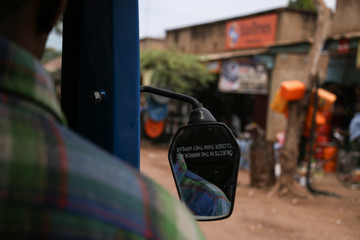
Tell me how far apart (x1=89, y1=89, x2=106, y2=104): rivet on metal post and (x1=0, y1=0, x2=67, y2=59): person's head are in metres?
0.61

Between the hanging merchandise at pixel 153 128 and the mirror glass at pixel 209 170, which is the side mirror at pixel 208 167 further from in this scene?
the hanging merchandise at pixel 153 128

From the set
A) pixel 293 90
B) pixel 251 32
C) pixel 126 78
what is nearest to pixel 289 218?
pixel 293 90

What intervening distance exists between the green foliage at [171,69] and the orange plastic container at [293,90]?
6084 millimetres

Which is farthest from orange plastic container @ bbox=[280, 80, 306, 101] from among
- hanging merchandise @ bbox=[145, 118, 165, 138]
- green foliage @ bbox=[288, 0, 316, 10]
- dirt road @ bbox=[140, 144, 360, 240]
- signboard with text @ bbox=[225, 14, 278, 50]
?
green foliage @ bbox=[288, 0, 316, 10]

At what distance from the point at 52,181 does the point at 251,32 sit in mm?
13941

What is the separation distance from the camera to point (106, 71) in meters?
1.33

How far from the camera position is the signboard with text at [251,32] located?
13055 millimetres

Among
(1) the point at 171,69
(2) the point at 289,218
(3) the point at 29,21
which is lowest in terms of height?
(2) the point at 289,218

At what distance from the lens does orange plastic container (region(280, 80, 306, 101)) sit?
675 cm

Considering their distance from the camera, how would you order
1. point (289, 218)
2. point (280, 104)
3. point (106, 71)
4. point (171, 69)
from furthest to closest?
1. point (171, 69)
2. point (280, 104)
3. point (289, 218)
4. point (106, 71)

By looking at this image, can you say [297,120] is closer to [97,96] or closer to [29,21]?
[97,96]

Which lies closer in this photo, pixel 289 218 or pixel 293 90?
pixel 289 218

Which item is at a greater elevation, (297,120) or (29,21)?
(29,21)

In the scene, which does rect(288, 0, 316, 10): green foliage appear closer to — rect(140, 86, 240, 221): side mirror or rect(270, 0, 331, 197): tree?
rect(270, 0, 331, 197): tree
